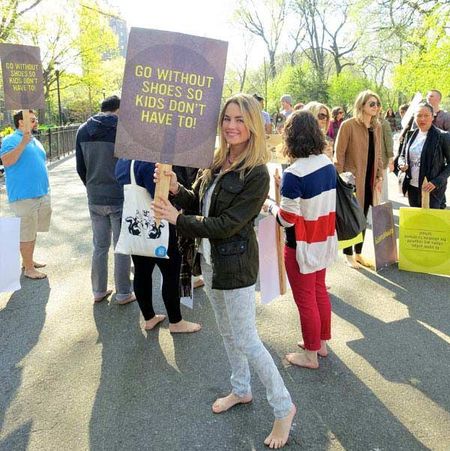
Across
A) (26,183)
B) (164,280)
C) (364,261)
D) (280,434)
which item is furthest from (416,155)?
(26,183)

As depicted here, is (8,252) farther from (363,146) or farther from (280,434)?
(363,146)

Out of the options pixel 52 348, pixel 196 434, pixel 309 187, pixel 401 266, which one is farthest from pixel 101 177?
pixel 401 266

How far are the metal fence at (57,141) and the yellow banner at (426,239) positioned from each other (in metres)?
13.7

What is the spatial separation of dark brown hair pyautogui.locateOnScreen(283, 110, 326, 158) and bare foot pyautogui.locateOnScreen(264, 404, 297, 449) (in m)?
1.57

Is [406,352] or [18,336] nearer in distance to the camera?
[406,352]

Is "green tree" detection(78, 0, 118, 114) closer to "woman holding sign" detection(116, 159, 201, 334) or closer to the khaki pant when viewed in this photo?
the khaki pant

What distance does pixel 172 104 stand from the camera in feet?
7.36

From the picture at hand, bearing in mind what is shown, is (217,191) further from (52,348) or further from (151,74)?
(52,348)

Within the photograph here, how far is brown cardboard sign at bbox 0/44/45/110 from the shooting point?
401 cm

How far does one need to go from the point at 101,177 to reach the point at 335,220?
6.86 feet

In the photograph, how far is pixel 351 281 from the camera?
4961 mm

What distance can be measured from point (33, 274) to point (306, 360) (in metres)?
3.32

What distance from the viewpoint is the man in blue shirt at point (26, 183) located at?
4.80 meters

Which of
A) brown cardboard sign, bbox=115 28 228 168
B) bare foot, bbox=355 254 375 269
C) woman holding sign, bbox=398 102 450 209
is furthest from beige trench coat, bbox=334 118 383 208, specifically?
brown cardboard sign, bbox=115 28 228 168
